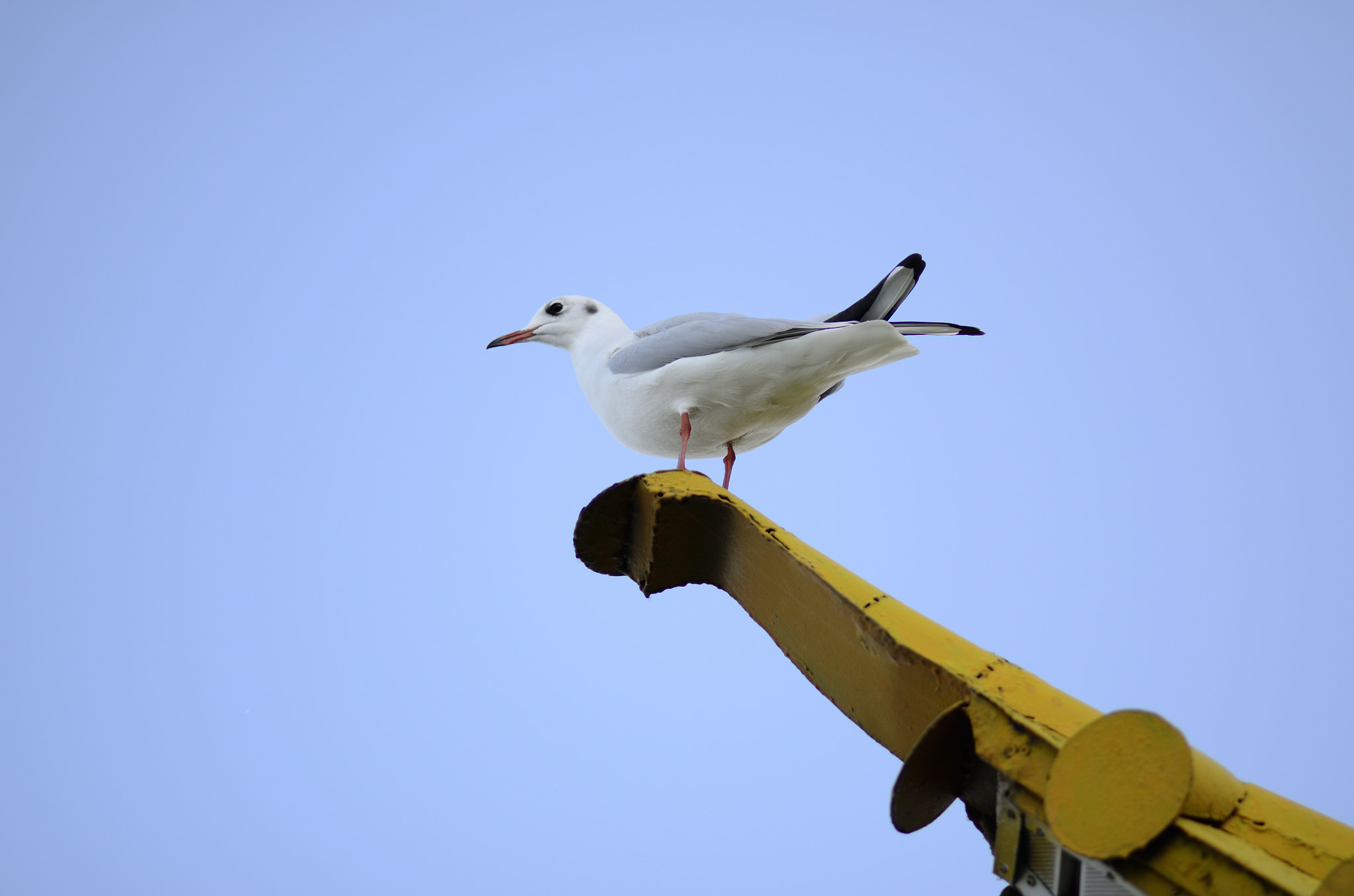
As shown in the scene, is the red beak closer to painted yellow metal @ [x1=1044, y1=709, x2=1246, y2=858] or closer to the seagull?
the seagull

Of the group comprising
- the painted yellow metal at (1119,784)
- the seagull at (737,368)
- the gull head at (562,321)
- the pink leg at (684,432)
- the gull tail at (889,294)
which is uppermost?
the gull head at (562,321)

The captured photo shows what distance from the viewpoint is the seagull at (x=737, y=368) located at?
4.29 metres

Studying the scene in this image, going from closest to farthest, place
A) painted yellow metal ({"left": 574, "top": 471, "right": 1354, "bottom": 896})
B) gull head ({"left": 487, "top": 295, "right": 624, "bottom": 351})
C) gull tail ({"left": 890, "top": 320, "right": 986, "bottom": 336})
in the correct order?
painted yellow metal ({"left": 574, "top": 471, "right": 1354, "bottom": 896})
gull tail ({"left": 890, "top": 320, "right": 986, "bottom": 336})
gull head ({"left": 487, "top": 295, "right": 624, "bottom": 351})

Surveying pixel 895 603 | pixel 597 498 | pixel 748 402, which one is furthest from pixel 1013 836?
pixel 748 402

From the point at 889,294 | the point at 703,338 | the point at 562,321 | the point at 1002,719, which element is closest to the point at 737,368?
the point at 703,338

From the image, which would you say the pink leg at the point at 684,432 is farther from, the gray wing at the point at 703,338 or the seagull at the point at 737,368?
the gray wing at the point at 703,338

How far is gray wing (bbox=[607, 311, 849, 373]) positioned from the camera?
14.3ft

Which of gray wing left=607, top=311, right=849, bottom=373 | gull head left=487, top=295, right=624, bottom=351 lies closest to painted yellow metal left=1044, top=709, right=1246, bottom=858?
gray wing left=607, top=311, right=849, bottom=373

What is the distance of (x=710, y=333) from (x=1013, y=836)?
10.5ft

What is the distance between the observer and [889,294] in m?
4.48


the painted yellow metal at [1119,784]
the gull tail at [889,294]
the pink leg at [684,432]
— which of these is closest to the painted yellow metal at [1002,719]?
the painted yellow metal at [1119,784]

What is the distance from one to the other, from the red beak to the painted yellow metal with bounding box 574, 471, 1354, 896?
3.07m

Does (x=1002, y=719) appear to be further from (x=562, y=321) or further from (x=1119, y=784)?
(x=562, y=321)

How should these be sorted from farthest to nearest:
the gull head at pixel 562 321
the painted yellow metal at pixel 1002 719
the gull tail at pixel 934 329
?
1. the gull head at pixel 562 321
2. the gull tail at pixel 934 329
3. the painted yellow metal at pixel 1002 719
